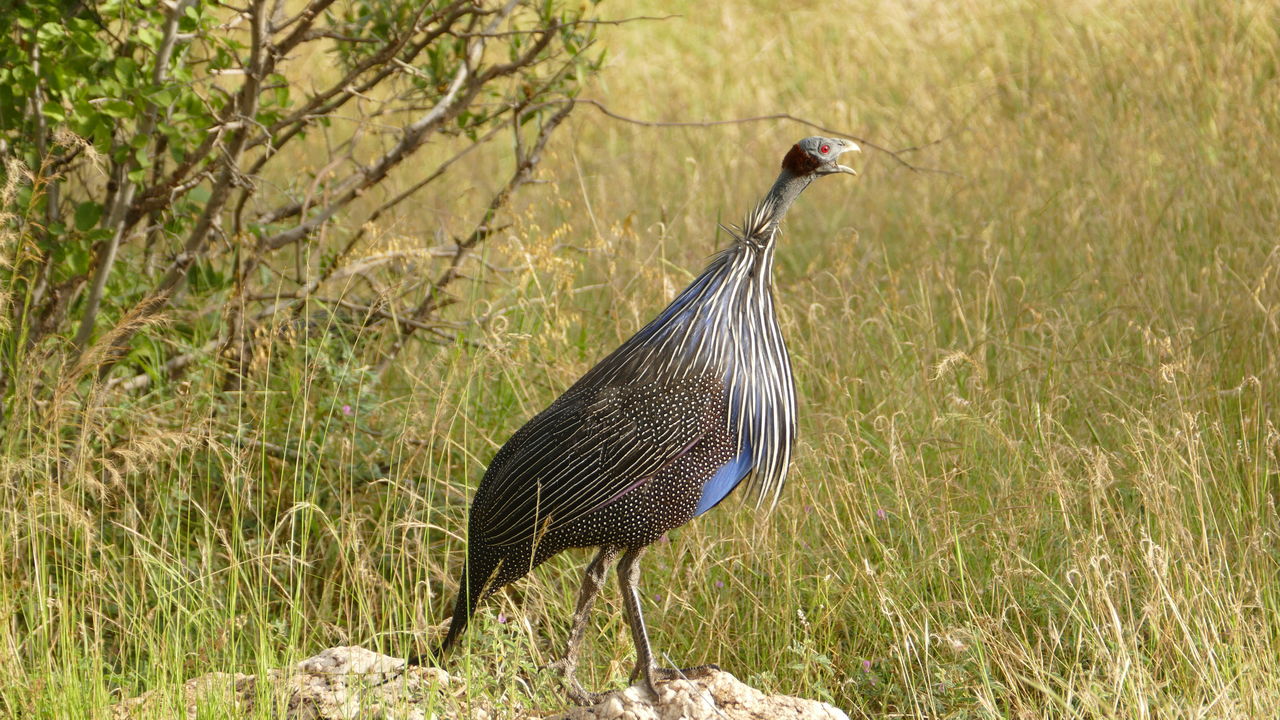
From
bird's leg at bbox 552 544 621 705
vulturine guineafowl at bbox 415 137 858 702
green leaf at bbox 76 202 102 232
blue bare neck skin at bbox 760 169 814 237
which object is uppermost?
green leaf at bbox 76 202 102 232

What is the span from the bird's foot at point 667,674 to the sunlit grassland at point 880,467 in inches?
3.5

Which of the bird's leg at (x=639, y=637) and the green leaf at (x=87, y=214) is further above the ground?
the green leaf at (x=87, y=214)

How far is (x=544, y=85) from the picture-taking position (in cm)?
497

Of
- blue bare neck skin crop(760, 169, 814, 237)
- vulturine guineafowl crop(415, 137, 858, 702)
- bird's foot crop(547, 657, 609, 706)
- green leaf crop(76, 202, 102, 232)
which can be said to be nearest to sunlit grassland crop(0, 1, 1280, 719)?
bird's foot crop(547, 657, 609, 706)

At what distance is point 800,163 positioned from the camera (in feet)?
11.3

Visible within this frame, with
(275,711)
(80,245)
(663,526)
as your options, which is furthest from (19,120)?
(663,526)

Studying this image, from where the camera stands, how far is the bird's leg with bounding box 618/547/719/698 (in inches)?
131

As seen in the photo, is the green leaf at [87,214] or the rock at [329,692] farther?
the green leaf at [87,214]

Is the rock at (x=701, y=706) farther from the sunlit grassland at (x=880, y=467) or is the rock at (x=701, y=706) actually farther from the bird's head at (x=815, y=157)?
the bird's head at (x=815, y=157)

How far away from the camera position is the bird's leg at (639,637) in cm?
332

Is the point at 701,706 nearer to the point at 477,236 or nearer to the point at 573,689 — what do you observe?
the point at 573,689

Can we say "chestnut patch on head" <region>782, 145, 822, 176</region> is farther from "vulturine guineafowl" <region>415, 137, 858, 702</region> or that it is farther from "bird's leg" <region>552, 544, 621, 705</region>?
"bird's leg" <region>552, 544, 621, 705</region>

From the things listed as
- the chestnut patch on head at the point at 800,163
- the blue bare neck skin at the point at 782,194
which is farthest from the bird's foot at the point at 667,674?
the chestnut patch on head at the point at 800,163

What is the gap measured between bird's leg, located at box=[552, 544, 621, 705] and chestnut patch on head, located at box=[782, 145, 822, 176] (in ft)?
3.50
